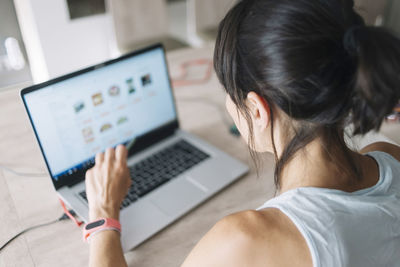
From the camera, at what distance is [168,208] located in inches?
34.6

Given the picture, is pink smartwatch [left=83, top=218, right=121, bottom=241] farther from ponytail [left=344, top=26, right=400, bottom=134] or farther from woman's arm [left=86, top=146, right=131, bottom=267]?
ponytail [left=344, top=26, right=400, bottom=134]

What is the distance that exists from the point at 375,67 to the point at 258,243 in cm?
30

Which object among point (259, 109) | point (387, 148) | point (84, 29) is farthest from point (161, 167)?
point (84, 29)

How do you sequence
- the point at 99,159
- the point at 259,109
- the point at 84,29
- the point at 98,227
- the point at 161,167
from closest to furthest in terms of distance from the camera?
1. the point at 259,109
2. the point at 98,227
3. the point at 99,159
4. the point at 161,167
5. the point at 84,29

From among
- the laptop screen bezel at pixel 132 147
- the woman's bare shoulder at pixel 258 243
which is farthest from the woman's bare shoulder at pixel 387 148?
the laptop screen bezel at pixel 132 147

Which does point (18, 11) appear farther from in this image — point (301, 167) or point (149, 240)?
point (301, 167)

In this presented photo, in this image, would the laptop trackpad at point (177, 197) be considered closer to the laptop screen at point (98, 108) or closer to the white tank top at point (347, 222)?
the laptop screen at point (98, 108)

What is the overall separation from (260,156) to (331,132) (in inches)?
17.9

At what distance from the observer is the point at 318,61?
21.2 inches

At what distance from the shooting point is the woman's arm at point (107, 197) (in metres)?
0.72

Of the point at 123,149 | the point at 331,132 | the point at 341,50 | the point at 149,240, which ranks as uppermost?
the point at 341,50

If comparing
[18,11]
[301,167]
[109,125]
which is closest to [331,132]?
[301,167]

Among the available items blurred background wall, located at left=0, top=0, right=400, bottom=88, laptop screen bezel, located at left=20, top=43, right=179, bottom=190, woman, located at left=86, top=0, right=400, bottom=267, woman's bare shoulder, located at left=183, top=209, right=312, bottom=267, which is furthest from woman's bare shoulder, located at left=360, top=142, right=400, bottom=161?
blurred background wall, located at left=0, top=0, right=400, bottom=88

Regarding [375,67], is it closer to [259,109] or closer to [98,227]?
[259,109]
